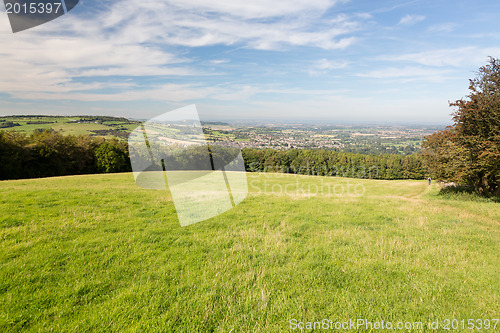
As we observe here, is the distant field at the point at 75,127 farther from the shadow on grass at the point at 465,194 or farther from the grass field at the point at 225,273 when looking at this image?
the shadow on grass at the point at 465,194

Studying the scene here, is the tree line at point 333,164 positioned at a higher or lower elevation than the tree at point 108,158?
lower

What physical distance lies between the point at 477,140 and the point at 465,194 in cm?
605

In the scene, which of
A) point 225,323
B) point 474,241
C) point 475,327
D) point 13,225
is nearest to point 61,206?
point 13,225

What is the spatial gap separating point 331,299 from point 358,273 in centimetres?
131

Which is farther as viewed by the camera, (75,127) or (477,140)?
(75,127)

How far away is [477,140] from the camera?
59.0ft

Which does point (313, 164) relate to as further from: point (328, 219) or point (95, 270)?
point (95, 270)

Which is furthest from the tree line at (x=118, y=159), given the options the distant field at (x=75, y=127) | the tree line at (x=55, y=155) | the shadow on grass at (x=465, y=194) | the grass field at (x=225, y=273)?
the distant field at (x=75, y=127)

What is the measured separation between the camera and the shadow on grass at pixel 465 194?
61.1 feet

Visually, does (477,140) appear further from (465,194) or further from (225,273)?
(225,273)

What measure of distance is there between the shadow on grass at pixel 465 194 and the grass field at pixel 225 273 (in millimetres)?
15906

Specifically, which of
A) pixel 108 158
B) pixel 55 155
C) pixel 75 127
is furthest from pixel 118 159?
pixel 75 127

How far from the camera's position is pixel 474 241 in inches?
280

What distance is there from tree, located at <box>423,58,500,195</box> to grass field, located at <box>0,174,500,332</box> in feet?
45.8
